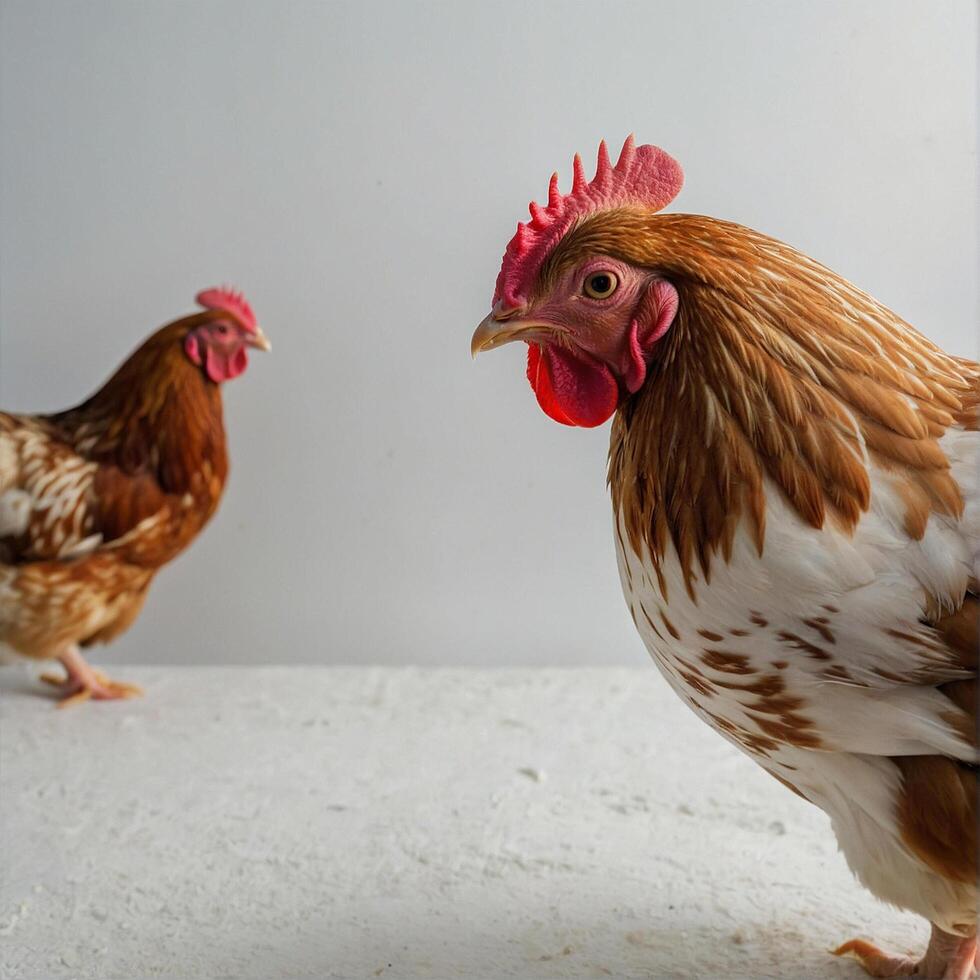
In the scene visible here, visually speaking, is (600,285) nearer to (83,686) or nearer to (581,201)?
(581,201)

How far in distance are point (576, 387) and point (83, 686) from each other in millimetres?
1852

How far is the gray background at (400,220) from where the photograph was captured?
2662 millimetres

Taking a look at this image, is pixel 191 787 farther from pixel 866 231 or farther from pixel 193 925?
pixel 866 231

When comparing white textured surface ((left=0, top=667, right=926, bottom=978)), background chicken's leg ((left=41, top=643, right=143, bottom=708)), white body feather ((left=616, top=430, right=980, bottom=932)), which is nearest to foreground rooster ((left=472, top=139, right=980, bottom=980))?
white body feather ((left=616, top=430, right=980, bottom=932))

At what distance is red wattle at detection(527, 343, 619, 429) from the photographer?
1.41 metres

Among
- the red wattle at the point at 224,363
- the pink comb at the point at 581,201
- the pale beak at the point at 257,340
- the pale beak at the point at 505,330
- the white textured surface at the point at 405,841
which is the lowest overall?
the white textured surface at the point at 405,841

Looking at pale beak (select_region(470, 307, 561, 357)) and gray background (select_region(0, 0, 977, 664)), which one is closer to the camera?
pale beak (select_region(470, 307, 561, 357))

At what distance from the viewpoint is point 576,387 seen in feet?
4.74

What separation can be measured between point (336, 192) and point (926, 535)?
2.00 m

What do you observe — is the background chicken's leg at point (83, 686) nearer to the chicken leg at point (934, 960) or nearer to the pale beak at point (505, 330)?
the pale beak at point (505, 330)

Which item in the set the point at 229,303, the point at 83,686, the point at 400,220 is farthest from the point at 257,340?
the point at 83,686

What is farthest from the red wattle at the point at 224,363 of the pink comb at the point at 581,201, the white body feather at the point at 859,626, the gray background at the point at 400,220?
the white body feather at the point at 859,626

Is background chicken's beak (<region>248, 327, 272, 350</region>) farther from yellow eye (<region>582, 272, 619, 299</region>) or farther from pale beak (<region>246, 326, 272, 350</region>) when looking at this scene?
yellow eye (<region>582, 272, 619, 299</region>)

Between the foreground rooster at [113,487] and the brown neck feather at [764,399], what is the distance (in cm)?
156
